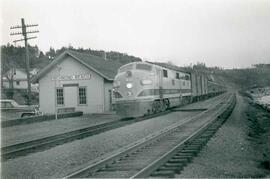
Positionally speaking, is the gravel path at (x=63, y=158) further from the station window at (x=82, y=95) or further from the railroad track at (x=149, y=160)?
the station window at (x=82, y=95)

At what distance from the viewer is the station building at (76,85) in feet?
95.7

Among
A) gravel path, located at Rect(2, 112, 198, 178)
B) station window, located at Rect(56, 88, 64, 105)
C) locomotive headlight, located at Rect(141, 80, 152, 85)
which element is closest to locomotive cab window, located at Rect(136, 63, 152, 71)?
locomotive headlight, located at Rect(141, 80, 152, 85)

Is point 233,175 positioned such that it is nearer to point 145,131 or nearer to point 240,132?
point 240,132

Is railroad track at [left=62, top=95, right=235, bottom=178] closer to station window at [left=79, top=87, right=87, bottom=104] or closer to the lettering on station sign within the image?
the lettering on station sign

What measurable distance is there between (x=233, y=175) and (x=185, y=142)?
12.7 feet

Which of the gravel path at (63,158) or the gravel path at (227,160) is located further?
the gravel path at (63,158)

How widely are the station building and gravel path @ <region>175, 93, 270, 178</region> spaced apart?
17.6 m

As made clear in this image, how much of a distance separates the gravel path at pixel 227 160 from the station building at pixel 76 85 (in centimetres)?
1762

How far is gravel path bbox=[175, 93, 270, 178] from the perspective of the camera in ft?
23.9

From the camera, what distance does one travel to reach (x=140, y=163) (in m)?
8.44

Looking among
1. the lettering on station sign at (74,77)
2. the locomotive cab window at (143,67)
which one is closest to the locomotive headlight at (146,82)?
the locomotive cab window at (143,67)

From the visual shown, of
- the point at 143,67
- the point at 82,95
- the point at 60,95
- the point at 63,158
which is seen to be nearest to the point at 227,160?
the point at 63,158

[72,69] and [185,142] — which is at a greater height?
[72,69]

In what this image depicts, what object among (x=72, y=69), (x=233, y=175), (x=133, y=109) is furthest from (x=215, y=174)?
(x=72, y=69)
